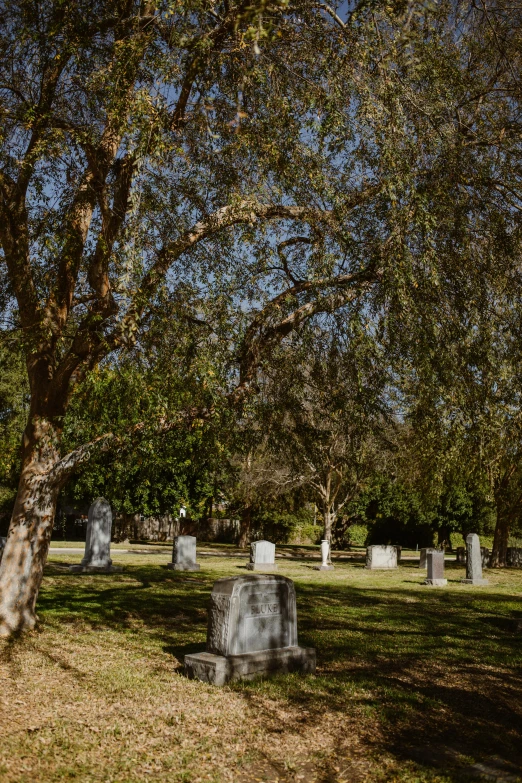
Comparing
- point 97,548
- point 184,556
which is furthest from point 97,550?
point 184,556

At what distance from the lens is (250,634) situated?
7695 millimetres

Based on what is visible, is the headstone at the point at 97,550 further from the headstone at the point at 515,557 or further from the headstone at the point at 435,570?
the headstone at the point at 515,557

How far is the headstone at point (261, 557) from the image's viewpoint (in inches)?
891

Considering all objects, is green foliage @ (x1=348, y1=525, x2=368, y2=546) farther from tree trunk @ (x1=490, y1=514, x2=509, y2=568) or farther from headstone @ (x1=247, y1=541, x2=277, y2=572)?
headstone @ (x1=247, y1=541, x2=277, y2=572)

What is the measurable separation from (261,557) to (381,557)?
658 cm

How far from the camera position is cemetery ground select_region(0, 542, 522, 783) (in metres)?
5.05

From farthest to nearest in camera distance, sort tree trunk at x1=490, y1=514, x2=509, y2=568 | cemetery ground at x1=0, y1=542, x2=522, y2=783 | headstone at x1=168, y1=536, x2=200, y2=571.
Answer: tree trunk at x1=490, y1=514, x2=509, y2=568
headstone at x1=168, y1=536, x2=200, y2=571
cemetery ground at x1=0, y1=542, x2=522, y2=783

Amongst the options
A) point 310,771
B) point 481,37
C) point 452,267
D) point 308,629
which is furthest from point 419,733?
point 481,37

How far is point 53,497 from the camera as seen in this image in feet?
31.3

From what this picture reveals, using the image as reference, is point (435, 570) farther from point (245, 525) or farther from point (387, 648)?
point (245, 525)

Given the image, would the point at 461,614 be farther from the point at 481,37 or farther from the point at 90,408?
the point at 481,37

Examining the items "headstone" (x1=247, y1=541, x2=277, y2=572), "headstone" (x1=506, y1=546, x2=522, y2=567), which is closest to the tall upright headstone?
"headstone" (x1=506, y1=546, x2=522, y2=567)

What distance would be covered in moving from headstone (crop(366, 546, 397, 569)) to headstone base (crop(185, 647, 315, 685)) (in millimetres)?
19354

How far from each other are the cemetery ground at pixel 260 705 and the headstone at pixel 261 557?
10.4 m
